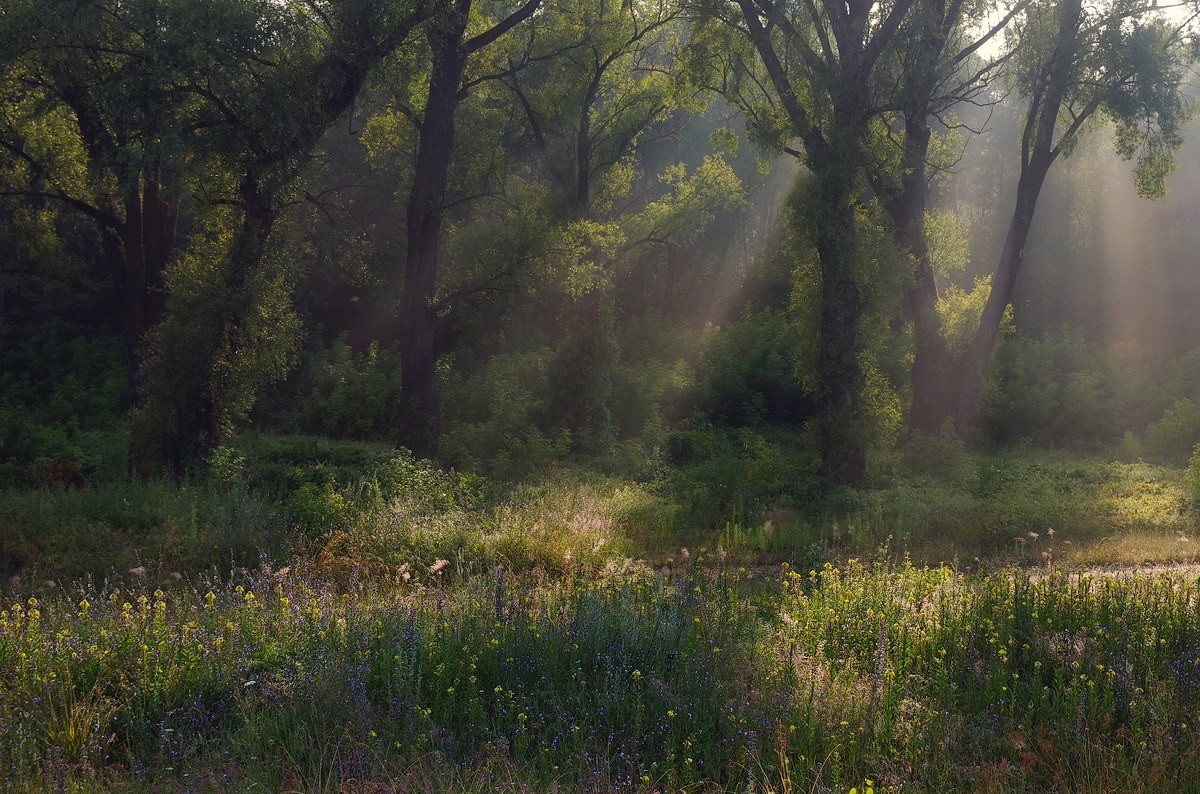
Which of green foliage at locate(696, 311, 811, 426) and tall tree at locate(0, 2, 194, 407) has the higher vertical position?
tall tree at locate(0, 2, 194, 407)

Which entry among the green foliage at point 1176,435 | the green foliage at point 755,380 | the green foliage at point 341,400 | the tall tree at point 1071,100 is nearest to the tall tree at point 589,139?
the green foliage at point 341,400

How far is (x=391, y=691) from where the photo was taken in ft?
16.7

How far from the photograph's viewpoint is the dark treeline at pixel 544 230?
48.7ft

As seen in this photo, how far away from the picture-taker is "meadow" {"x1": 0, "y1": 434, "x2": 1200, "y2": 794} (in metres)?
4.40

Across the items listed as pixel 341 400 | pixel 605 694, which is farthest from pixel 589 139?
pixel 605 694

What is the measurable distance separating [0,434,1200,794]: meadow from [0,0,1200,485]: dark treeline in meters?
7.35

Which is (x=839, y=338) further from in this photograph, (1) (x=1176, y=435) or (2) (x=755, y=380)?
(2) (x=755, y=380)

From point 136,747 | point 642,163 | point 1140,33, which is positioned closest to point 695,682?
point 136,747

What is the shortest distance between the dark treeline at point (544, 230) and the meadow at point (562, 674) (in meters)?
7.35

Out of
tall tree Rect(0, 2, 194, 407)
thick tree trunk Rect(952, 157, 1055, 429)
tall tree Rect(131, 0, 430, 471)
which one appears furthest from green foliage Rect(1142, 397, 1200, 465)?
tall tree Rect(0, 2, 194, 407)

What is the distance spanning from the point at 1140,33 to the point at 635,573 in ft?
56.4

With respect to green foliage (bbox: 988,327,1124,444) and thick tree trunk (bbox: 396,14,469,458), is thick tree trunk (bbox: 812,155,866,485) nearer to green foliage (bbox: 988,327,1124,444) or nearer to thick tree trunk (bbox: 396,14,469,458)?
thick tree trunk (bbox: 396,14,469,458)

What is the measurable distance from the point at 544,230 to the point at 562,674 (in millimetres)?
15313

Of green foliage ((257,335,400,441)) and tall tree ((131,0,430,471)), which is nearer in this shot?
tall tree ((131,0,430,471))
